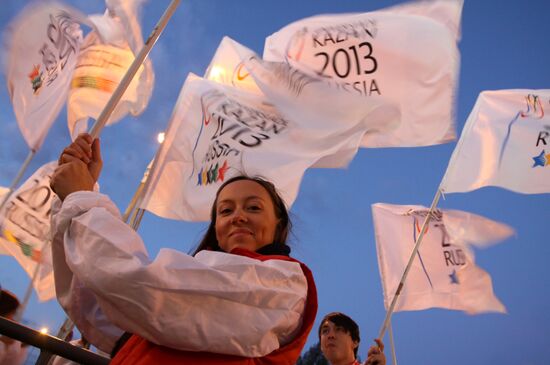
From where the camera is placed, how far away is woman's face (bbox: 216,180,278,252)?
1795mm

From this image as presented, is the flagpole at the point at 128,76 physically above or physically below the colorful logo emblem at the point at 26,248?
above

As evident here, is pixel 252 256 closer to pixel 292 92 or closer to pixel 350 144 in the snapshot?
pixel 350 144

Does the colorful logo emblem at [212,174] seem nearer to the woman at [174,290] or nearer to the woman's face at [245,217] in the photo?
the woman's face at [245,217]

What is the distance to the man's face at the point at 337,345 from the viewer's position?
4.16 m

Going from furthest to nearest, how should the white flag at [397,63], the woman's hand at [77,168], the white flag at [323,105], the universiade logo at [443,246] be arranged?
the universiade logo at [443,246], the white flag at [397,63], the white flag at [323,105], the woman's hand at [77,168]

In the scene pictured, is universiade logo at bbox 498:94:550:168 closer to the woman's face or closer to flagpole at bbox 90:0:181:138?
flagpole at bbox 90:0:181:138

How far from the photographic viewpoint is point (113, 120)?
17.4 feet

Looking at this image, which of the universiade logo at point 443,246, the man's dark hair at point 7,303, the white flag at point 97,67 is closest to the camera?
the man's dark hair at point 7,303

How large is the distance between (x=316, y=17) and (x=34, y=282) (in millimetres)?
3718

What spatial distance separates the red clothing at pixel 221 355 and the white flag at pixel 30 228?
369cm

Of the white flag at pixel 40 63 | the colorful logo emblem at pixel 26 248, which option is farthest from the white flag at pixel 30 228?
the white flag at pixel 40 63

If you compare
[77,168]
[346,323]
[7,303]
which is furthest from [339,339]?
[77,168]

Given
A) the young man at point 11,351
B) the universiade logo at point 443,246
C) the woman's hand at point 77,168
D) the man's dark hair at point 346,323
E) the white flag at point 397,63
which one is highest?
the white flag at point 397,63

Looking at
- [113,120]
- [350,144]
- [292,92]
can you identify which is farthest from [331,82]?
[113,120]
